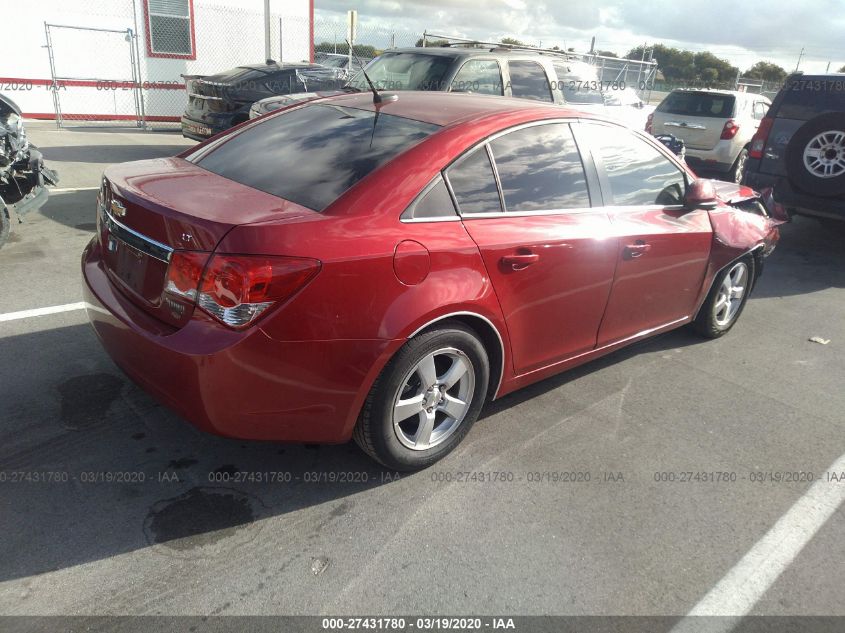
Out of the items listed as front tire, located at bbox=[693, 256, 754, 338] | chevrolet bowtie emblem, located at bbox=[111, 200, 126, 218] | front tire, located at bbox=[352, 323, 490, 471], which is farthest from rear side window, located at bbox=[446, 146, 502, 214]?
front tire, located at bbox=[693, 256, 754, 338]

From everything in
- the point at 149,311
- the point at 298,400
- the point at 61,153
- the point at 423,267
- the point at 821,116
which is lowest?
the point at 61,153

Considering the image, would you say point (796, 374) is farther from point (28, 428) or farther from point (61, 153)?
point (61, 153)

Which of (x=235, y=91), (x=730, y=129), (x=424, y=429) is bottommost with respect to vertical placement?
(x=424, y=429)

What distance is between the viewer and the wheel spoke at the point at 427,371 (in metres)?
2.80

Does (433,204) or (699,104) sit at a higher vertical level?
(699,104)

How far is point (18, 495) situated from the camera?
269cm

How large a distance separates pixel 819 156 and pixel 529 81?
3360 millimetres

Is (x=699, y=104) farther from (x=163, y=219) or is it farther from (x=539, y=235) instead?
(x=163, y=219)

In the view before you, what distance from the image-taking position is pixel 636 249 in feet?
11.8

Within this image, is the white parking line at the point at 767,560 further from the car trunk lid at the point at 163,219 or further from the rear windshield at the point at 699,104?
the rear windshield at the point at 699,104

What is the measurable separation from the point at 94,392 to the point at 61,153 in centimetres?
860

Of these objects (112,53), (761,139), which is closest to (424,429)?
(761,139)

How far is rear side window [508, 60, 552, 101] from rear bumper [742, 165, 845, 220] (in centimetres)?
260

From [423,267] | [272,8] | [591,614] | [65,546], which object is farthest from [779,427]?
[272,8]
